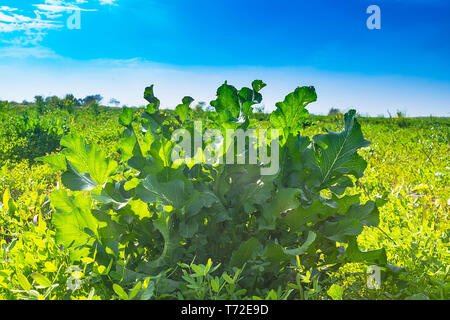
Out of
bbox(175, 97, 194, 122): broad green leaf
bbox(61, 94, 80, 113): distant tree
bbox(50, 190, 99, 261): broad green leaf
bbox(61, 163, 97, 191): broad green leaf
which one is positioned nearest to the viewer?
bbox(50, 190, 99, 261): broad green leaf

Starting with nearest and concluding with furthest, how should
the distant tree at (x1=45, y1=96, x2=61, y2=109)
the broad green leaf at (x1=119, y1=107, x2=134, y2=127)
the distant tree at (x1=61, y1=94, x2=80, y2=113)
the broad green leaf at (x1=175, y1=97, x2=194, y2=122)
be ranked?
the broad green leaf at (x1=119, y1=107, x2=134, y2=127) → the broad green leaf at (x1=175, y1=97, x2=194, y2=122) → the distant tree at (x1=61, y1=94, x2=80, y2=113) → the distant tree at (x1=45, y1=96, x2=61, y2=109)

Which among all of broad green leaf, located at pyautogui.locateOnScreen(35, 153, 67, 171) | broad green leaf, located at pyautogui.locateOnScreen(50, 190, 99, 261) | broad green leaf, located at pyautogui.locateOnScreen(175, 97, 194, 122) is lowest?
broad green leaf, located at pyautogui.locateOnScreen(50, 190, 99, 261)

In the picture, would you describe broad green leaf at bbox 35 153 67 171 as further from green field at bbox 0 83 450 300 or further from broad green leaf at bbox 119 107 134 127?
broad green leaf at bbox 119 107 134 127

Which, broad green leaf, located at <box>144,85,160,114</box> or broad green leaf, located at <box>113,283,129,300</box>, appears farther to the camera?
broad green leaf, located at <box>144,85,160,114</box>

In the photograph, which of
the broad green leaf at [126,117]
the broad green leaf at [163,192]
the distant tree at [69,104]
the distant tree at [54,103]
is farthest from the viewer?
the distant tree at [54,103]

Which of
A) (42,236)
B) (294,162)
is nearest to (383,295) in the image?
(294,162)

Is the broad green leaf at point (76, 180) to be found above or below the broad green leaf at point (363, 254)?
above

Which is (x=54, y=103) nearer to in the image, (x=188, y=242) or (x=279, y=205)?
(x=188, y=242)

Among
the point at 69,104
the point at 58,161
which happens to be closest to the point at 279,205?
the point at 58,161

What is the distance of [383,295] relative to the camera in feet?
6.31

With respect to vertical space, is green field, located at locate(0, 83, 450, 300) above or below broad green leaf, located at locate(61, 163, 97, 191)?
below

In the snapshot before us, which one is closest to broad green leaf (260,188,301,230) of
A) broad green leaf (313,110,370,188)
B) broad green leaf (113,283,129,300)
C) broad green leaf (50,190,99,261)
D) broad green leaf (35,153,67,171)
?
broad green leaf (313,110,370,188)

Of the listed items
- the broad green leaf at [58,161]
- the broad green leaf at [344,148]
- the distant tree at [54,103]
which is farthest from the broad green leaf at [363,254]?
the distant tree at [54,103]

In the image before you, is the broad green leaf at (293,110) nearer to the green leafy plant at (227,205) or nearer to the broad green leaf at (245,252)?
the green leafy plant at (227,205)
